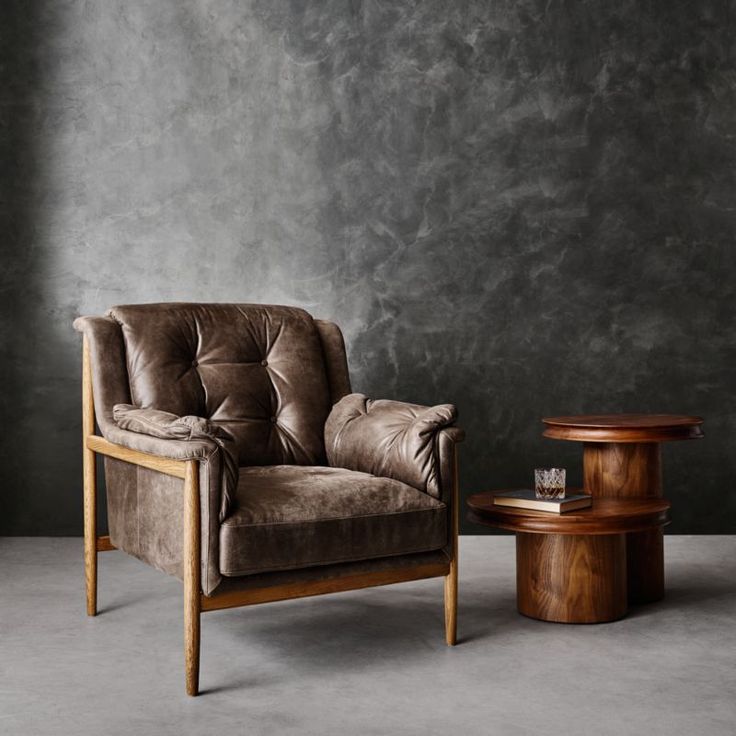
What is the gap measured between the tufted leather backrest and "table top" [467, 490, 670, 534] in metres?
0.60

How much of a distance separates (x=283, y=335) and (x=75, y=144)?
1.62 m

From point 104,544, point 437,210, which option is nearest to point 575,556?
point 104,544

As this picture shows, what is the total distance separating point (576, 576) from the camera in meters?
2.83

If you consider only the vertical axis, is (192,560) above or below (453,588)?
above

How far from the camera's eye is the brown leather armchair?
2305 mm

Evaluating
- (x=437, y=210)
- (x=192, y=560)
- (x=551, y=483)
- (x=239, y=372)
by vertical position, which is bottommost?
(x=192, y=560)

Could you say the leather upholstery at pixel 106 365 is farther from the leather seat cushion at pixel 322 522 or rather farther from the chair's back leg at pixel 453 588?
the chair's back leg at pixel 453 588

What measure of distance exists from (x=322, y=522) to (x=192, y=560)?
348mm

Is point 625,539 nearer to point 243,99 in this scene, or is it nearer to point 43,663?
point 43,663

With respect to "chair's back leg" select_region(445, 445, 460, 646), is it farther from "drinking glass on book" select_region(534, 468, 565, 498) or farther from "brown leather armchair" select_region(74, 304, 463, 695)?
"drinking glass on book" select_region(534, 468, 565, 498)

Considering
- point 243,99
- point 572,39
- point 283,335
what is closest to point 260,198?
point 243,99

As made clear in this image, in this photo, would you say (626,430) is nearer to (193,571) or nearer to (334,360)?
(334,360)

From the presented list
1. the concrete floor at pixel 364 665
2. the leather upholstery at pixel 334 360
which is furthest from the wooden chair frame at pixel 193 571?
the leather upholstery at pixel 334 360

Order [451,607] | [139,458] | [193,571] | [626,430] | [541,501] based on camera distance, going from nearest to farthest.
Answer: [193,571], [139,458], [451,607], [541,501], [626,430]
